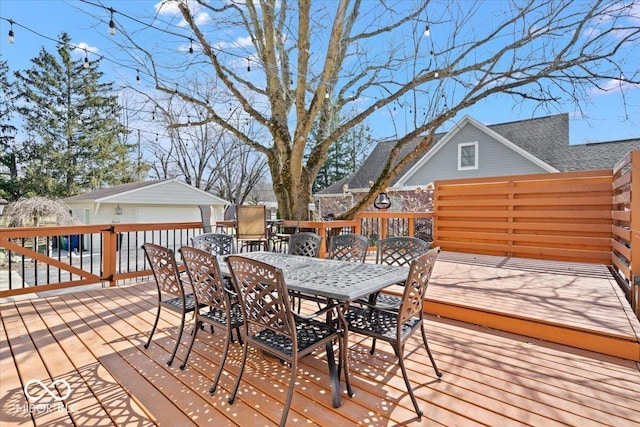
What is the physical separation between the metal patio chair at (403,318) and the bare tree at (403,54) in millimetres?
4502

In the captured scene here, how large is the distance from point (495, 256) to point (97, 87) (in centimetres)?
2213

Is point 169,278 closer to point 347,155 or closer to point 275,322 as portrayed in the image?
point 275,322

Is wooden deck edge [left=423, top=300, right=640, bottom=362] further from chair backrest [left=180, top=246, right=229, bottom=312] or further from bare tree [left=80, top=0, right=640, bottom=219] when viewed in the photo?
bare tree [left=80, top=0, right=640, bottom=219]

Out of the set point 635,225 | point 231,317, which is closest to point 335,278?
point 231,317

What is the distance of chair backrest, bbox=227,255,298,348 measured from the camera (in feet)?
5.79

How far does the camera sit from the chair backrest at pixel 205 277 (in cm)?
215

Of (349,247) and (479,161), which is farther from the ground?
(479,161)

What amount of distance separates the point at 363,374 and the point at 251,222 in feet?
12.4

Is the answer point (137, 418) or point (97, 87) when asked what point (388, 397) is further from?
point (97, 87)

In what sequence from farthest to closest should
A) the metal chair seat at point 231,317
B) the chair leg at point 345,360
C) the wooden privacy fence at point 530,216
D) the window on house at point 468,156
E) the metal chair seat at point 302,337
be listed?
the window on house at point 468,156
the wooden privacy fence at point 530,216
the metal chair seat at point 231,317
the chair leg at point 345,360
the metal chair seat at point 302,337

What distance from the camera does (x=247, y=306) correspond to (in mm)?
2029

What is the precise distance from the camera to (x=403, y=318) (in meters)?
1.97

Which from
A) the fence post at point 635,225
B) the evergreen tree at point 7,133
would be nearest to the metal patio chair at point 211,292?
the fence post at point 635,225

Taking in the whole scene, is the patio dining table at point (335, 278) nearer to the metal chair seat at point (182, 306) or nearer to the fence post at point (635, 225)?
the metal chair seat at point (182, 306)
